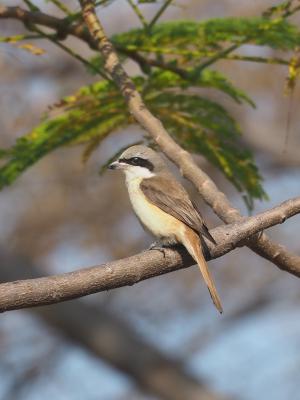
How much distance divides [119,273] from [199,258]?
0.95 m

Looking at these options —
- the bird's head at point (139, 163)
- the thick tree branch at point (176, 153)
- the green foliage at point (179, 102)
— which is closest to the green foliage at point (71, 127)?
the green foliage at point (179, 102)

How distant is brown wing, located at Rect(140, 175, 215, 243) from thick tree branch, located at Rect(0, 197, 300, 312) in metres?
0.70

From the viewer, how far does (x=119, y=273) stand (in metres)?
3.10

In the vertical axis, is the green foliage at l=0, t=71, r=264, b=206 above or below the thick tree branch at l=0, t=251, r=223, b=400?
above

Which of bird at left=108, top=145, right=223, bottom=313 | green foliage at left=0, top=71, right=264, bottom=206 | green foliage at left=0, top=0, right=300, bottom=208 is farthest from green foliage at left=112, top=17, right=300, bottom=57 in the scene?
bird at left=108, top=145, right=223, bottom=313

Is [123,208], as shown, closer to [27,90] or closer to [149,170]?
[27,90]

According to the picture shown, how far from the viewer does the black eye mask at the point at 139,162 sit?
5004mm

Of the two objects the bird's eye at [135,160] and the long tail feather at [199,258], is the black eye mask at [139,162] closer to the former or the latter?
the bird's eye at [135,160]

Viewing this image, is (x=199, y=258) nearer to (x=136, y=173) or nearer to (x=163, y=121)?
(x=163, y=121)

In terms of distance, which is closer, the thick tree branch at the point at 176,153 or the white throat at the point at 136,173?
the thick tree branch at the point at 176,153

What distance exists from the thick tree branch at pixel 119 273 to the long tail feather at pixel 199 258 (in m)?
0.10

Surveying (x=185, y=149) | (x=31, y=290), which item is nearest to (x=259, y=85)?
(x=185, y=149)

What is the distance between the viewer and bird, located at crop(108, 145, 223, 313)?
4.55 m

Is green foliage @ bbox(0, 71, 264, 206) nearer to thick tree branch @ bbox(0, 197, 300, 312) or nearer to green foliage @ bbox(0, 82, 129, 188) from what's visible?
green foliage @ bbox(0, 82, 129, 188)
